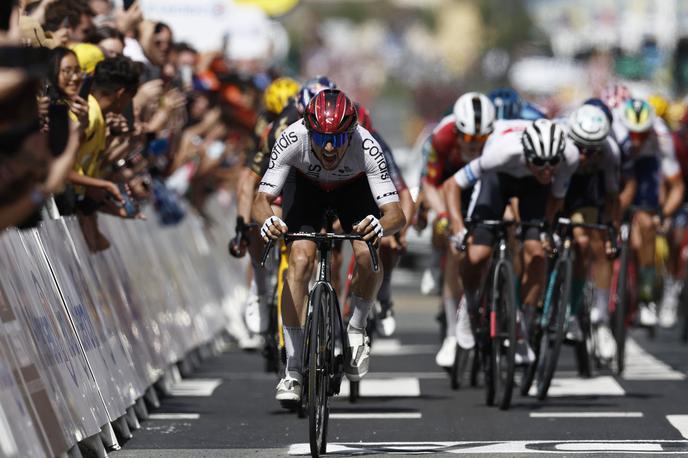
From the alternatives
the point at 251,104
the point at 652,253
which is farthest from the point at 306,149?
the point at 251,104

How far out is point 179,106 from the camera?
1561 cm

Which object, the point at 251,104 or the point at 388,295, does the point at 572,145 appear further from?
the point at 251,104

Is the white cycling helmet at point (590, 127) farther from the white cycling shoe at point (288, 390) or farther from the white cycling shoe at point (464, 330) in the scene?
the white cycling shoe at point (288, 390)

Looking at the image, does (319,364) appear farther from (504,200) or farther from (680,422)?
(504,200)

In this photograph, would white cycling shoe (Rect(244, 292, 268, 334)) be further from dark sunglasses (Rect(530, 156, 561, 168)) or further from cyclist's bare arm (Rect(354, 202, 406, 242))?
cyclist's bare arm (Rect(354, 202, 406, 242))

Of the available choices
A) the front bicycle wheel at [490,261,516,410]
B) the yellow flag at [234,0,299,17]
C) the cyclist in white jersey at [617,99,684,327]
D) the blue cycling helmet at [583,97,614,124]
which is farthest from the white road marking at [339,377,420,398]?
the yellow flag at [234,0,299,17]

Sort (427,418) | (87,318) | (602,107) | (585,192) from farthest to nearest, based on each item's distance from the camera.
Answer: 1. (585,192)
2. (602,107)
3. (427,418)
4. (87,318)

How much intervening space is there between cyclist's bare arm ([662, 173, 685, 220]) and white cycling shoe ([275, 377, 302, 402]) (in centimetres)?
843

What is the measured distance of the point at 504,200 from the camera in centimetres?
1297

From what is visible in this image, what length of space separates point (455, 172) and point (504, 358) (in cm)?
216

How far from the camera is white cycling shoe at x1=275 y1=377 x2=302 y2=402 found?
10.2 metres

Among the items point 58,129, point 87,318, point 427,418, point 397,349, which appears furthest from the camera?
point 397,349

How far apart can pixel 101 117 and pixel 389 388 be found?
3.24 metres

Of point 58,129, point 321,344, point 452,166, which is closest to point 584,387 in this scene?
point 452,166
